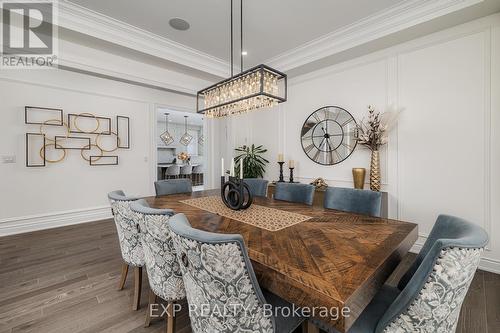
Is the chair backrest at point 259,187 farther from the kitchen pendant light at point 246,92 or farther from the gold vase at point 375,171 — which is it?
the gold vase at point 375,171

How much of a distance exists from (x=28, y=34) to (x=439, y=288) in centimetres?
499

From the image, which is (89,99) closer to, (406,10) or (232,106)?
(232,106)

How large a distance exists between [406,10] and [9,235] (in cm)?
617

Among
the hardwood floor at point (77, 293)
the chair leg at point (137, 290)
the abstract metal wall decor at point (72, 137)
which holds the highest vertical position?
→ the abstract metal wall decor at point (72, 137)

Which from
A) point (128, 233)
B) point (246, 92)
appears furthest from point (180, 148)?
point (128, 233)

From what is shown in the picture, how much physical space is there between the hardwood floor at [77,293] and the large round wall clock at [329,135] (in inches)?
68.0

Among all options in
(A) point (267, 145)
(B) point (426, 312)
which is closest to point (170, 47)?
(A) point (267, 145)

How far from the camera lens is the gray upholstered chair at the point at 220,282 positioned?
2.79 feet

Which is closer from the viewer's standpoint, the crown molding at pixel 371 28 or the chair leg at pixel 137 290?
the chair leg at pixel 137 290

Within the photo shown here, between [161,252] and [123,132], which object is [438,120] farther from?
[123,132]

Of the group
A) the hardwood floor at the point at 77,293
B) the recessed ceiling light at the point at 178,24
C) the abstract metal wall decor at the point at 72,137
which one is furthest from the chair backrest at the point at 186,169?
the recessed ceiling light at the point at 178,24

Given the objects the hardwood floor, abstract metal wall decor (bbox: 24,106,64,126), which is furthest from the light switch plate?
the hardwood floor

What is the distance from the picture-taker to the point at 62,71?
3.66 meters

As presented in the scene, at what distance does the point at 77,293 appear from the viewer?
1999 millimetres
